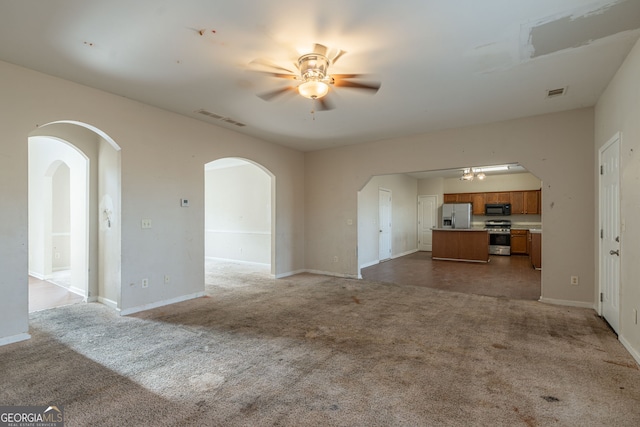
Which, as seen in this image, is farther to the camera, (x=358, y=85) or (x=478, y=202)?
(x=478, y=202)

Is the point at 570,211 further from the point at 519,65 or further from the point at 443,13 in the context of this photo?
the point at 443,13

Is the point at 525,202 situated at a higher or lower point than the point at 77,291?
higher

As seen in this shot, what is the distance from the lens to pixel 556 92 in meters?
3.64

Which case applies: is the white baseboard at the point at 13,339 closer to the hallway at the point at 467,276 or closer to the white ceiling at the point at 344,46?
the white ceiling at the point at 344,46

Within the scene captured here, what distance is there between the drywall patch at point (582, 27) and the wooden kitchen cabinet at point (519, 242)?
28.0 ft

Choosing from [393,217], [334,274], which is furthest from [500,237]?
[334,274]

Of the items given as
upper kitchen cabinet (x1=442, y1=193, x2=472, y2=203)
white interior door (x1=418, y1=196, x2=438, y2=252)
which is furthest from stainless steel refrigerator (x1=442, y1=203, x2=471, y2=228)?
upper kitchen cabinet (x1=442, y1=193, x2=472, y2=203)

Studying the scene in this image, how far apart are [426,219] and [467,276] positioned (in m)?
5.03

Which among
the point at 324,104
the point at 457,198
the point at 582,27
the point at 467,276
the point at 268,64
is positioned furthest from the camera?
the point at 457,198

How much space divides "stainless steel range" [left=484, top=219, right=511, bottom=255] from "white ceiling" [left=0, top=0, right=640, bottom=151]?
6706mm

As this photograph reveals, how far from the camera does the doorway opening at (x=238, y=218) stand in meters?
7.68

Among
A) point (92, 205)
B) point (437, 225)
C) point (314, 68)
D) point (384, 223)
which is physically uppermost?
point (314, 68)

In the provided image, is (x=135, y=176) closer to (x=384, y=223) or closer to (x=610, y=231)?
(x=610, y=231)

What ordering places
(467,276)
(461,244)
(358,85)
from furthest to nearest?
(461,244) < (467,276) < (358,85)
